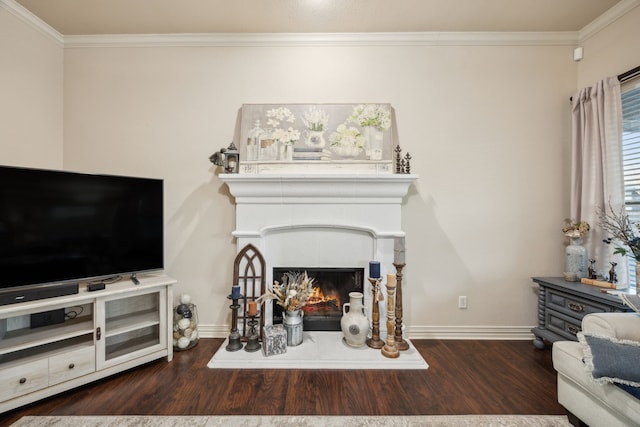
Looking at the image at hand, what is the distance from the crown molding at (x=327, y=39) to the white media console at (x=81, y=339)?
2.19m

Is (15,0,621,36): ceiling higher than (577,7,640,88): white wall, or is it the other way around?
(15,0,621,36): ceiling

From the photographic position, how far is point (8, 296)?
66.6 inches

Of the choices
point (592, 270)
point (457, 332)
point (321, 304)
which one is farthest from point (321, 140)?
point (592, 270)

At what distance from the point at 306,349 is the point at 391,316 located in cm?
75

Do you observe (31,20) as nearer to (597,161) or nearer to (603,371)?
(603,371)

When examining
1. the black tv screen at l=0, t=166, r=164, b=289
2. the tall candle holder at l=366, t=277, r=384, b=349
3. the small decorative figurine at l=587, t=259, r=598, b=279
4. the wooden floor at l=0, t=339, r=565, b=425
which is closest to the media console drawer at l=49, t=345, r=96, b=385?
the wooden floor at l=0, t=339, r=565, b=425

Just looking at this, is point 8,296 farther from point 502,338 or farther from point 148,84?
point 502,338

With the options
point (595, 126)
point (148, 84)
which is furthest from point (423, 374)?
point (148, 84)

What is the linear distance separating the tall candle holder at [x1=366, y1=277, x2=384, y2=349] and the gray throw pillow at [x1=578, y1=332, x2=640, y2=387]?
1256 mm

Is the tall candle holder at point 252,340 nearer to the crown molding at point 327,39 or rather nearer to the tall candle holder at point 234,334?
the tall candle holder at point 234,334

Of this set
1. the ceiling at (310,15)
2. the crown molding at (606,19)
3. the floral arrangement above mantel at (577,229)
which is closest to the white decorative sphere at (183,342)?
the ceiling at (310,15)

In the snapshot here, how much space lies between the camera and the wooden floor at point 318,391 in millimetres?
1651

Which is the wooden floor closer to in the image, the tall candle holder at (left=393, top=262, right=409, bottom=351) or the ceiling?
the tall candle holder at (left=393, top=262, right=409, bottom=351)

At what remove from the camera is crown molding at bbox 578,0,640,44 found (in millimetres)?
2154
